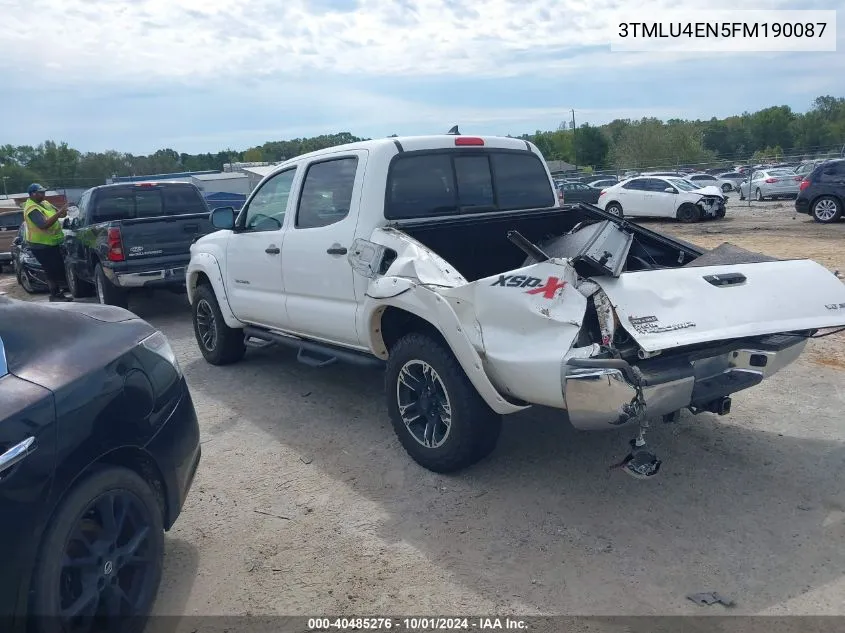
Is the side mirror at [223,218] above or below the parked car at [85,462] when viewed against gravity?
above

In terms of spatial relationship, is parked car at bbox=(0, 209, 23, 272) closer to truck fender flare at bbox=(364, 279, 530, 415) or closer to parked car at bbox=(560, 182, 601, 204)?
truck fender flare at bbox=(364, 279, 530, 415)

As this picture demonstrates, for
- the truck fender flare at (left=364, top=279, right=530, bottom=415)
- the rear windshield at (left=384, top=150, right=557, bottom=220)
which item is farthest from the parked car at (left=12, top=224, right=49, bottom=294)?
the truck fender flare at (left=364, top=279, right=530, bottom=415)

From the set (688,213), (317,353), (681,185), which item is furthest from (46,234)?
(681,185)

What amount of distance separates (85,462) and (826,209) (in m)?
20.4

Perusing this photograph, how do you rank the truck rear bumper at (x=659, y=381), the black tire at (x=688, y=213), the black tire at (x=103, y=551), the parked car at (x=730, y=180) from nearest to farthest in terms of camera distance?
1. the black tire at (x=103, y=551)
2. the truck rear bumper at (x=659, y=381)
3. the black tire at (x=688, y=213)
4. the parked car at (x=730, y=180)

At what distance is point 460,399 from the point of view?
3961 millimetres

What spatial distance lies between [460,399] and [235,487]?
156cm

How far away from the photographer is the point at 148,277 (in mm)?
9195

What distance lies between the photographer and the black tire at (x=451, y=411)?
3.97 meters

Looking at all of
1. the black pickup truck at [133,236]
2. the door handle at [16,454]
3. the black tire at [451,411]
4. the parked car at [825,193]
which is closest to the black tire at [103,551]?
the door handle at [16,454]

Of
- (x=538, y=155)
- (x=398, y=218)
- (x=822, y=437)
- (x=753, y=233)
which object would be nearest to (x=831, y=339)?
(x=822, y=437)

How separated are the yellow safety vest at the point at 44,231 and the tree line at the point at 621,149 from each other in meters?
32.7

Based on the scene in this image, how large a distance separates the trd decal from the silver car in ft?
94.9

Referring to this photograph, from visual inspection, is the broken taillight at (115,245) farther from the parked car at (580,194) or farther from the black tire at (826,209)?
the parked car at (580,194)
